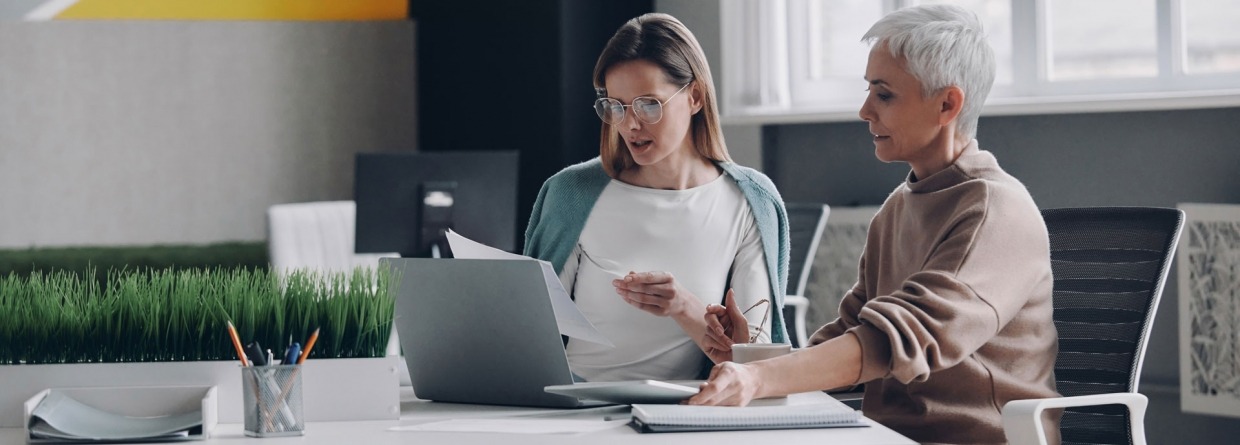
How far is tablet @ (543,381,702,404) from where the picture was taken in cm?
164

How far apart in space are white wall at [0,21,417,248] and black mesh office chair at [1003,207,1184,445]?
4594 millimetres

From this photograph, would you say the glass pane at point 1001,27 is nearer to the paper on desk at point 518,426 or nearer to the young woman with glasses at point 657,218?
the young woman with glasses at point 657,218

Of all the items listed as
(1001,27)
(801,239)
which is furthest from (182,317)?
(1001,27)

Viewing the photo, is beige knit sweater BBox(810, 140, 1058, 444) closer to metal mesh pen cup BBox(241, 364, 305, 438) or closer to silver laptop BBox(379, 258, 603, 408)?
silver laptop BBox(379, 258, 603, 408)

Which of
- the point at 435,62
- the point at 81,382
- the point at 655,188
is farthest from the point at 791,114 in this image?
the point at 81,382

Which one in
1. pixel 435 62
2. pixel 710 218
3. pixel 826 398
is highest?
pixel 435 62

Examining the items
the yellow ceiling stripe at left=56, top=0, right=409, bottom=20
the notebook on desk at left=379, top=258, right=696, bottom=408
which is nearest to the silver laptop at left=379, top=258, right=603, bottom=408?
the notebook on desk at left=379, top=258, right=696, bottom=408

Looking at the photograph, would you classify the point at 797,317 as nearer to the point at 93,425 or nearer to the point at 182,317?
the point at 182,317

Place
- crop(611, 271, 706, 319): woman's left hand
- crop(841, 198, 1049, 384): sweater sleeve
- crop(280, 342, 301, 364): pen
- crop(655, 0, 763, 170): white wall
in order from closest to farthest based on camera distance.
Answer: crop(280, 342, 301, 364): pen, crop(841, 198, 1049, 384): sweater sleeve, crop(611, 271, 706, 319): woman's left hand, crop(655, 0, 763, 170): white wall

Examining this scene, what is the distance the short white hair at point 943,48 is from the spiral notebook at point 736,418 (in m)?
0.59

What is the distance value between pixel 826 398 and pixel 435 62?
4.74 meters

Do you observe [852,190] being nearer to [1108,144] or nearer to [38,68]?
[1108,144]

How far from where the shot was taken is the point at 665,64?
2365mm

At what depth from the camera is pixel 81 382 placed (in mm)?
1678
